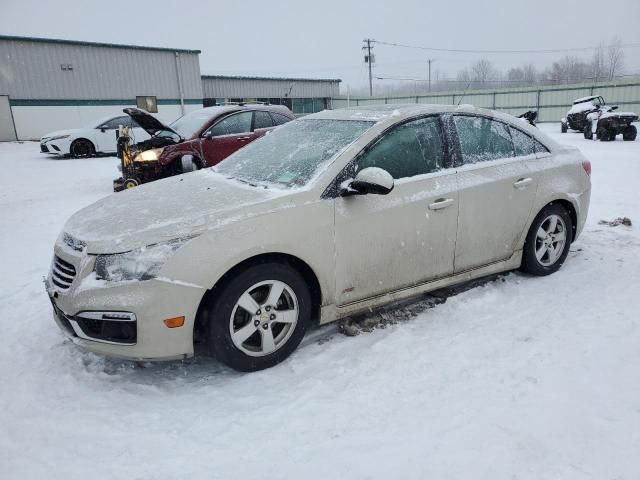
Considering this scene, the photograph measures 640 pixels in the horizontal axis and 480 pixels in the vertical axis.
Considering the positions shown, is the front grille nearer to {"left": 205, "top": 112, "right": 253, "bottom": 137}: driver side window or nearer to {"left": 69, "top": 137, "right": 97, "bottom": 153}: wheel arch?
{"left": 205, "top": 112, "right": 253, "bottom": 137}: driver side window

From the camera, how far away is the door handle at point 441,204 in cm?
351

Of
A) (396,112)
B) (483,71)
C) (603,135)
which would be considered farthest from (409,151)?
(483,71)

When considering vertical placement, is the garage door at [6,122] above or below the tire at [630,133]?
above

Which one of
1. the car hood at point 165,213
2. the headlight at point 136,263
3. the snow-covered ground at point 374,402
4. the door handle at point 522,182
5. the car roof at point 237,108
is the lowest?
the snow-covered ground at point 374,402

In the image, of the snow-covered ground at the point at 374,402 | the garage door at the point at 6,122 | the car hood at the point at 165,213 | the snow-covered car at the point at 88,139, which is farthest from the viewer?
the garage door at the point at 6,122

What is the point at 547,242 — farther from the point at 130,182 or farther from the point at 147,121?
the point at 147,121

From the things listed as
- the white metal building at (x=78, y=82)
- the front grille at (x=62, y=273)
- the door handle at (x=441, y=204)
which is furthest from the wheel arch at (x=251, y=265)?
the white metal building at (x=78, y=82)

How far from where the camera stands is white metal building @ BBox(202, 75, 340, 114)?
112 feet

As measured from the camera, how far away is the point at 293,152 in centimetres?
367

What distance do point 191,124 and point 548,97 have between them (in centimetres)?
2641

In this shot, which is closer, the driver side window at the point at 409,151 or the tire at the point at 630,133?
the driver side window at the point at 409,151

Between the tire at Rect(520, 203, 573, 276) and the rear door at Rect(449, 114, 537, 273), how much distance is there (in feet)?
0.70

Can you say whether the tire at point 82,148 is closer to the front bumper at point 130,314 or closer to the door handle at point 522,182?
the front bumper at point 130,314

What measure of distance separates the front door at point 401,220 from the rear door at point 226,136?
5.45 metres
